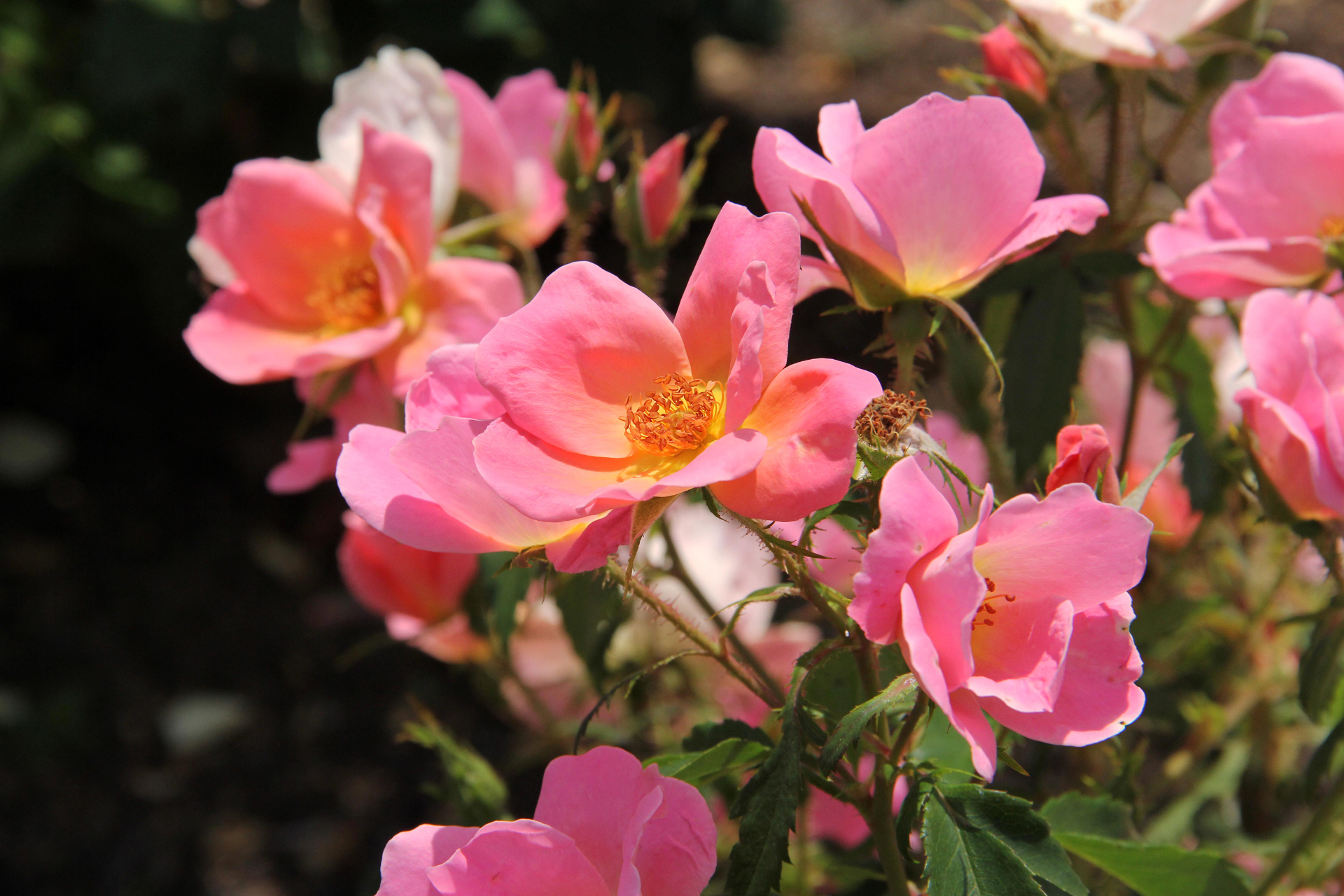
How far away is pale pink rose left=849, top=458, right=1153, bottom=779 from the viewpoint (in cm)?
39

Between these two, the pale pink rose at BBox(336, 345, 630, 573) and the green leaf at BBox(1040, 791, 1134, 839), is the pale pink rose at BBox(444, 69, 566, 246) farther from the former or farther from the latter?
the green leaf at BBox(1040, 791, 1134, 839)

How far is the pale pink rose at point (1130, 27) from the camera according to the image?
65cm

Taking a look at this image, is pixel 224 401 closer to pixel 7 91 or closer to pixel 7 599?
pixel 7 599

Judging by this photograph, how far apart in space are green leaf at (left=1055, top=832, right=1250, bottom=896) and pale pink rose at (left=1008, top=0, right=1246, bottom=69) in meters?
0.46

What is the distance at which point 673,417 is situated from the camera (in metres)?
0.50

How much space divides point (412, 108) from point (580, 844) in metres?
0.53

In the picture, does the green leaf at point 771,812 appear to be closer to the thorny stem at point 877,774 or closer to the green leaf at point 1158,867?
the thorny stem at point 877,774

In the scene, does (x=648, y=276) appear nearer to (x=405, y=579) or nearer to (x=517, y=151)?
(x=517, y=151)

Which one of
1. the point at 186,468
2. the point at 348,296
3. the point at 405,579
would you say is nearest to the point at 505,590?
the point at 405,579

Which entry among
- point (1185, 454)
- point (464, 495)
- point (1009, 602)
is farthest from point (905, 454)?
point (1185, 454)

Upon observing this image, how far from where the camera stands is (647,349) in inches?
19.6

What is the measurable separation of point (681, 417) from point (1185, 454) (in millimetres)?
527

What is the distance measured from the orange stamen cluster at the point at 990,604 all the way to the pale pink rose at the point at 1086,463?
0.17ft

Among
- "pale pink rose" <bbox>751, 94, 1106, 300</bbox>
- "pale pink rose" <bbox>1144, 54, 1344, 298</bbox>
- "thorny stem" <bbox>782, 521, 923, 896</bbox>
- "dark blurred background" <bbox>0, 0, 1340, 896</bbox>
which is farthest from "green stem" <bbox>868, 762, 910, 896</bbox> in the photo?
"dark blurred background" <bbox>0, 0, 1340, 896</bbox>
